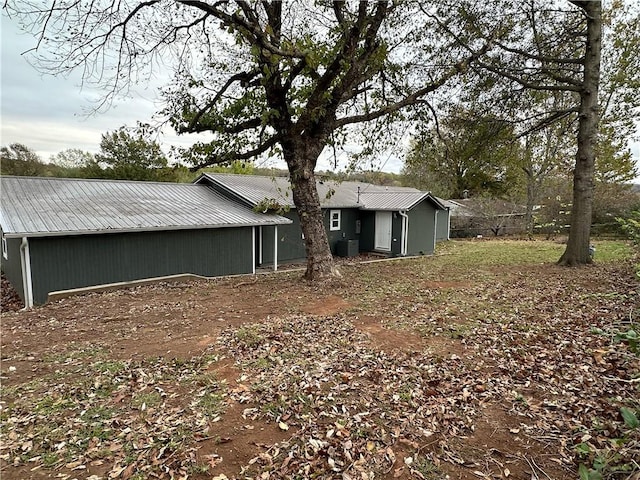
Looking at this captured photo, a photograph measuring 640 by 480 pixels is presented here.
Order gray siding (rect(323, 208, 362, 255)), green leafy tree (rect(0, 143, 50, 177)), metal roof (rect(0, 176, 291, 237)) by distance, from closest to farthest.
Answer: metal roof (rect(0, 176, 291, 237)), gray siding (rect(323, 208, 362, 255)), green leafy tree (rect(0, 143, 50, 177))

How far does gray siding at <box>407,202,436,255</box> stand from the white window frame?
11.0 feet

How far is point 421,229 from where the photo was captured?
18.0m

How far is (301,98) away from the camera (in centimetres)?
884

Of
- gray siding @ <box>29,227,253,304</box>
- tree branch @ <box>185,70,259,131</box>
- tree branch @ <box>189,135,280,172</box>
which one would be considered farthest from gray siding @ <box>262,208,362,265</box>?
tree branch @ <box>185,70,259,131</box>

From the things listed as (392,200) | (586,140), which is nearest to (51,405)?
(586,140)

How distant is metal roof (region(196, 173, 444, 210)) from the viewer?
15.0 m

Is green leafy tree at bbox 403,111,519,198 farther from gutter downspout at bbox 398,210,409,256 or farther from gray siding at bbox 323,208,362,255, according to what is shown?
gray siding at bbox 323,208,362,255

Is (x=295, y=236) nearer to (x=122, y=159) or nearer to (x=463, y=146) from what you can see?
(x=463, y=146)

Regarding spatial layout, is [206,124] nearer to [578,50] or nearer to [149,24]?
[149,24]

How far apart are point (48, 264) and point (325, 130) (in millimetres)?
7678

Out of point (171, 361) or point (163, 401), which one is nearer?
point (163, 401)

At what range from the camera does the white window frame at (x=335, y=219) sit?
17.5 metres

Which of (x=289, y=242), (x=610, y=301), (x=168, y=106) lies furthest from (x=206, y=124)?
(x=610, y=301)

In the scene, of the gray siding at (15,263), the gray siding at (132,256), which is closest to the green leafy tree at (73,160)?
the gray siding at (15,263)
